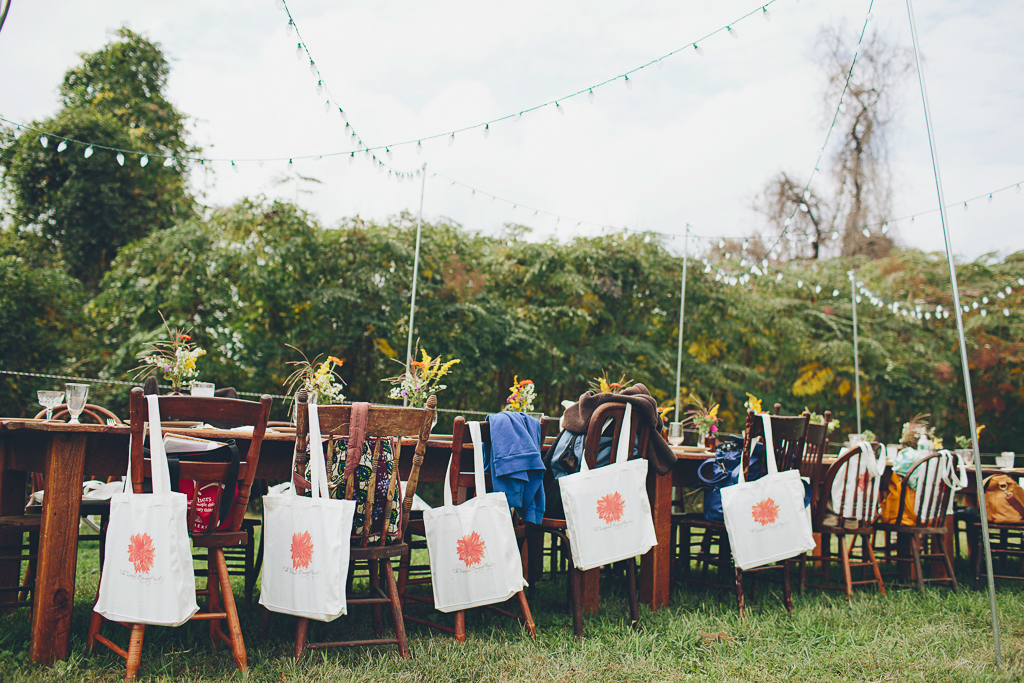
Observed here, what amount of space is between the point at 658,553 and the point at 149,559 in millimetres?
2011

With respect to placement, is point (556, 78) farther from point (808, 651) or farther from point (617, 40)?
point (808, 651)

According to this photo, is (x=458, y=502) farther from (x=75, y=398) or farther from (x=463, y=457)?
(x=75, y=398)

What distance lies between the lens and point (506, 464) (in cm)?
234

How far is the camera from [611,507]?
2.48m

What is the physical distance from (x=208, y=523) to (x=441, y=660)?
0.85m

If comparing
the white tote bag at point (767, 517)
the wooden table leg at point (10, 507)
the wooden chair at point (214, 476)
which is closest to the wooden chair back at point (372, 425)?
the wooden chair at point (214, 476)

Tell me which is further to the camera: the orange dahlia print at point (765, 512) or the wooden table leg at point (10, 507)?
the orange dahlia print at point (765, 512)

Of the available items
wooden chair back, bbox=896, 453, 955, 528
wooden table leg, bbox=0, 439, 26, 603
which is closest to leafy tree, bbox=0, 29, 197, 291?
wooden table leg, bbox=0, 439, 26, 603

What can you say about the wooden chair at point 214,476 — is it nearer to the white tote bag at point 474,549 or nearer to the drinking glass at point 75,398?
the drinking glass at point 75,398

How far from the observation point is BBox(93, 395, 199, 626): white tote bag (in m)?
1.79

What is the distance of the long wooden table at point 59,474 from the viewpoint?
6.30ft

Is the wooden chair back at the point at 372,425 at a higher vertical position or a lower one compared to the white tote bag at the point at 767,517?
higher

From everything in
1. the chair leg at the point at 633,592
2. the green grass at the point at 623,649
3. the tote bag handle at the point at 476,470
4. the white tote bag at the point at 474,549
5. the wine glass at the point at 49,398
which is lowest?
the green grass at the point at 623,649

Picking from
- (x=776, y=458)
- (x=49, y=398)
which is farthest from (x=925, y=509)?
(x=49, y=398)
